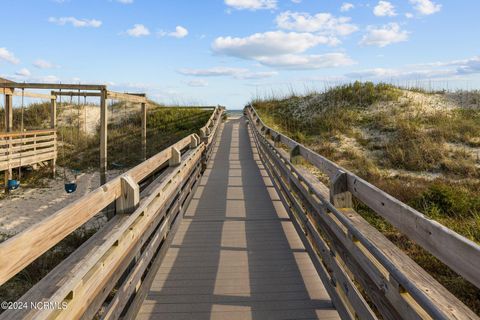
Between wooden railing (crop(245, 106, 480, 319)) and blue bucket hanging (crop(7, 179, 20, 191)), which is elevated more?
wooden railing (crop(245, 106, 480, 319))

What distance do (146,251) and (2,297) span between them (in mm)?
3704

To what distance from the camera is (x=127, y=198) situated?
149 inches

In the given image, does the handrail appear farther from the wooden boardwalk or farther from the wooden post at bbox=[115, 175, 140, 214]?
the wooden post at bbox=[115, 175, 140, 214]

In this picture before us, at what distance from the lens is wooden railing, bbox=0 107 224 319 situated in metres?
1.94

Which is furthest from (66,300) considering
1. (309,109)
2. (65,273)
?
(309,109)

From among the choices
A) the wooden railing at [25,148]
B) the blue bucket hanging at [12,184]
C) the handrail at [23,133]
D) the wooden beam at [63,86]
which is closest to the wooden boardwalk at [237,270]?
the wooden beam at [63,86]

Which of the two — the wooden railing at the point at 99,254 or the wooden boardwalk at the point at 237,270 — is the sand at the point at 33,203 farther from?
the wooden railing at the point at 99,254

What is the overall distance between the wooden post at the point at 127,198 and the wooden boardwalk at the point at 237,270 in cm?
101

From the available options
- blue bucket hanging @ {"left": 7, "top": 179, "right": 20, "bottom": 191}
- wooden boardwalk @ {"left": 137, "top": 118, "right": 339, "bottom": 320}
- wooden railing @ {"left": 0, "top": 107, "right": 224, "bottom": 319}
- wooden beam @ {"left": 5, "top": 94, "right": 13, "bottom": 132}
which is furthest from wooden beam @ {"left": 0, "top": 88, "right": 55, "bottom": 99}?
wooden railing @ {"left": 0, "top": 107, "right": 224, "bottom": 319}

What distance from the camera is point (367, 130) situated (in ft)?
68.7

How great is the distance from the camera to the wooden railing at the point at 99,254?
76.2 inches

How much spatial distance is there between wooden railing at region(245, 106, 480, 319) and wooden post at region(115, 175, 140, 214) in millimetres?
2082

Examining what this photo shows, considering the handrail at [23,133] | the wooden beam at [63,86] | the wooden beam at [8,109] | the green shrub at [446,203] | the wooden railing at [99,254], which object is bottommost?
the green shrub at [446,203]

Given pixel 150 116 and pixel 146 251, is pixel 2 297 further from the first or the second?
pixel 150 116
